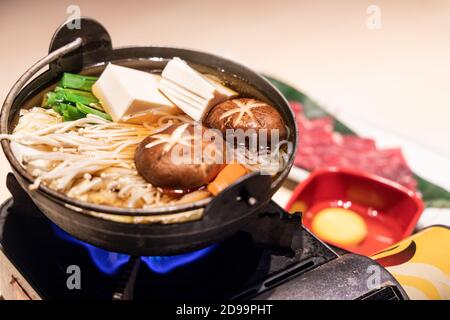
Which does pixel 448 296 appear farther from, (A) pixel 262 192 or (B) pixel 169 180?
(B) pixel 169 180

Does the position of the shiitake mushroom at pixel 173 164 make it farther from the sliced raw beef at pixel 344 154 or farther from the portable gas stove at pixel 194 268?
the sliced raw beef at pixel 344 154

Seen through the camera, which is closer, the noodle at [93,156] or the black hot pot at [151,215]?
the black hot pot at [151,215]

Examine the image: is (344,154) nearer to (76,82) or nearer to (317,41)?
(317,41)

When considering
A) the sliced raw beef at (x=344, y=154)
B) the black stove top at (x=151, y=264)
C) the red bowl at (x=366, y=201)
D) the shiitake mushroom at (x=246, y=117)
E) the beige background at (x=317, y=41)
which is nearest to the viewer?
the black stove top at (x=151, y=264)

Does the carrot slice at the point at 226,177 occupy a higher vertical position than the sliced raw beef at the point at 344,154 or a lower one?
higher

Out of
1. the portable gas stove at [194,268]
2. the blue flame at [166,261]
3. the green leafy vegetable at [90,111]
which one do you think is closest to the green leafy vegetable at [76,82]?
the green leafy vegetable at [90,111]

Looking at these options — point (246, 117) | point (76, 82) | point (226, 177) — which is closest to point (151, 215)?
point (226, 177)
